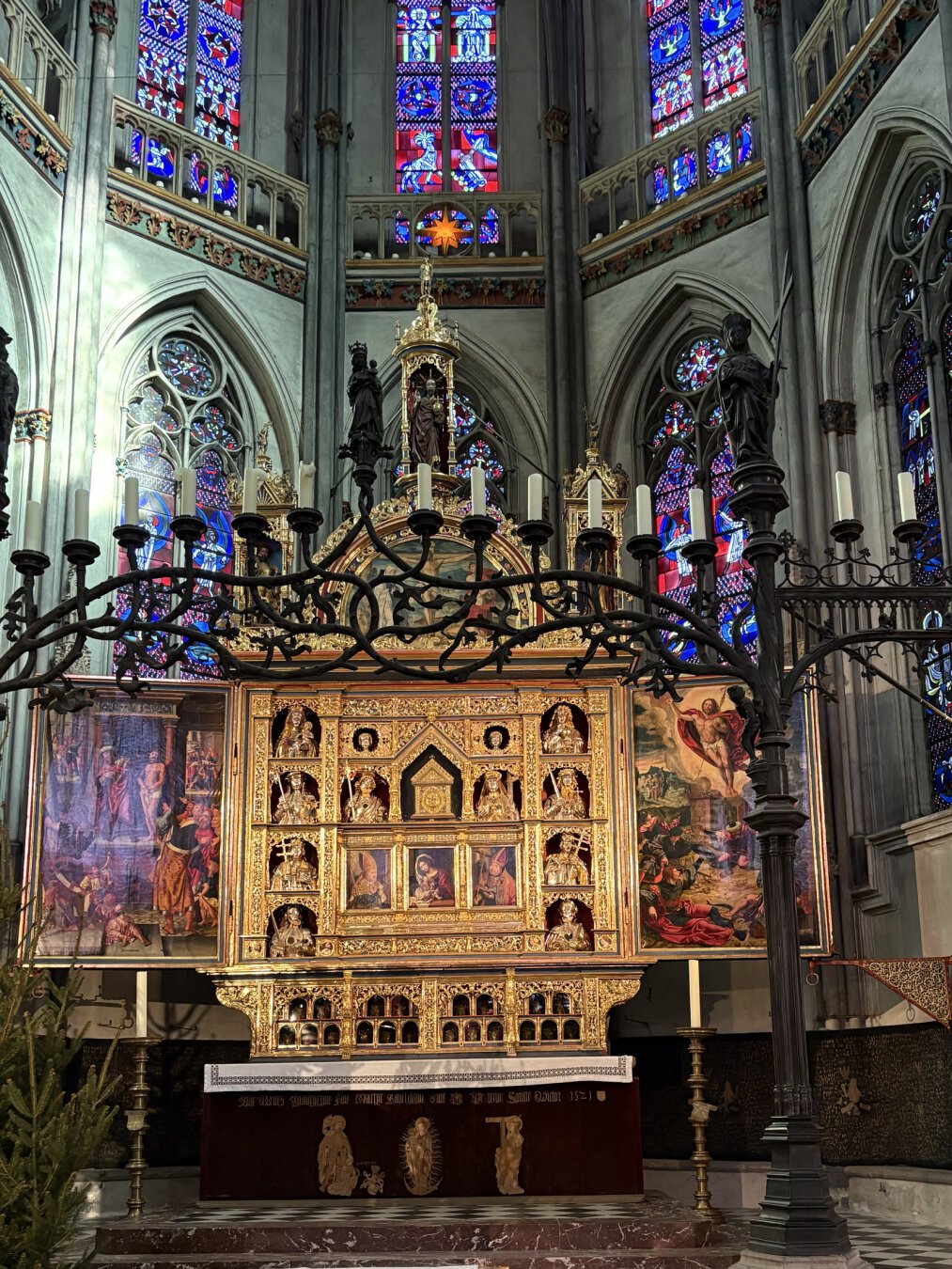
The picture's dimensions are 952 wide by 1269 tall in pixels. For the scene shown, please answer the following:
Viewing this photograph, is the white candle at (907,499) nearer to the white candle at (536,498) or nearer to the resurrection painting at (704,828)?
the white candle at (536,498)

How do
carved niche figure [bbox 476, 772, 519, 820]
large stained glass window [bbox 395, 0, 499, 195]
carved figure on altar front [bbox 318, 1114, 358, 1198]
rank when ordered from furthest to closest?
large stained glass window [bbox 395, 0, 499, 195]
carved niche figure [bbox 476, 772, 519, 820]
carved figure on altar front [bbox 318, 1114, 358, 1198]

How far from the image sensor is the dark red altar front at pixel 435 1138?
11688 millimetres

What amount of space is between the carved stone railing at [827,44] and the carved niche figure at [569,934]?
9.51 meters

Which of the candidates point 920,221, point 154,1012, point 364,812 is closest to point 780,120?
point 920,221

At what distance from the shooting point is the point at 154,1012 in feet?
48.8

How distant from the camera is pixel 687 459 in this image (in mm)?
18531

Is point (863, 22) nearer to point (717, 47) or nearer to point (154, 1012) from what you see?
point (717, 47)

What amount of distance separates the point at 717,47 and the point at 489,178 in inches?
140

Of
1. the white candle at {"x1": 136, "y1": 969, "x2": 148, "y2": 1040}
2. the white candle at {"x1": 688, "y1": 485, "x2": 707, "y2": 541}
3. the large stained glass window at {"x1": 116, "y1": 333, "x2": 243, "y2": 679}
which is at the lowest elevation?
the white candle at {"x1": 136, "y1": 969, "x2": 148, "y2": 1040}

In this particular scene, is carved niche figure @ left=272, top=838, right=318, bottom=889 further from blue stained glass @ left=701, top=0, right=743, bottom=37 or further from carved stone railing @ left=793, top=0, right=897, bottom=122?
blue stained glass @ left=701, top=0, right=743, bottom=37

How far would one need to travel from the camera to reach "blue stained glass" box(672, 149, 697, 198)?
61.8 feet

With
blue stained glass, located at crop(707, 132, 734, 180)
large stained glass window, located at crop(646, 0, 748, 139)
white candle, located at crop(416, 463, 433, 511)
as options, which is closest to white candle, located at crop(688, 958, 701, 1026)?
white candle, located at crop(416, 463, 433, 511)

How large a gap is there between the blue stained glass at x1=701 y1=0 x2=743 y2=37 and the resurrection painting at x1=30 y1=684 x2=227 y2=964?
12.1 metres

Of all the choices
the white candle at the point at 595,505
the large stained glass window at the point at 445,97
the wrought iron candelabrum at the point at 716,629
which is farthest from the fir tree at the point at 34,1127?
the large stained glass window at the point at 445,97
